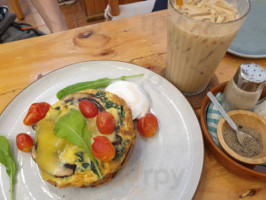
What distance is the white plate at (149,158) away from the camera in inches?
40.2

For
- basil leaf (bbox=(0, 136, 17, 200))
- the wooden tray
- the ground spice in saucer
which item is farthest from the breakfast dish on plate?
the ground spice in saucer

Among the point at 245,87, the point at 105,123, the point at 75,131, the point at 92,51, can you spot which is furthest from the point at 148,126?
the point at 92,51

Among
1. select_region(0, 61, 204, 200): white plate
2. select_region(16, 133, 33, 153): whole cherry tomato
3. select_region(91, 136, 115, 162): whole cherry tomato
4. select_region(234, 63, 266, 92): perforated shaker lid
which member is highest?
select_region(234, 63, 266, 92): perforated shaker lid

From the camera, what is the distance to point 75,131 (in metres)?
0.94

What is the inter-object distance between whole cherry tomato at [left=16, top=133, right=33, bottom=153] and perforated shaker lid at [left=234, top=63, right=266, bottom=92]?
1101 millimetres

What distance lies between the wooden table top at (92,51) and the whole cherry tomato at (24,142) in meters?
0.36

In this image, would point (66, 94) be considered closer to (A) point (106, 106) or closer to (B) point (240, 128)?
(A) point (106, 106)

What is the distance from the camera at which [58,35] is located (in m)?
1.74

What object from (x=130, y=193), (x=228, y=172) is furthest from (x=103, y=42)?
(x=228, y=172)

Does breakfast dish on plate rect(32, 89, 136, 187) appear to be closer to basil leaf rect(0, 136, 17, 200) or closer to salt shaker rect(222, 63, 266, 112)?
basil leaf rect(0, 136, 17, 200)

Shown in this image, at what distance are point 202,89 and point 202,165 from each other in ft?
1.85

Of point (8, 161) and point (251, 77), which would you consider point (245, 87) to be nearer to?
point (251, 77)

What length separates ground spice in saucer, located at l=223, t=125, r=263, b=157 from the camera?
1043 mm

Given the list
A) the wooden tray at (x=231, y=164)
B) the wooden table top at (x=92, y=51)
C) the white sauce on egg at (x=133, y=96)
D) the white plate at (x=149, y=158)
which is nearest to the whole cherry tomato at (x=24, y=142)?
the white plate at (x=149, y=158)
